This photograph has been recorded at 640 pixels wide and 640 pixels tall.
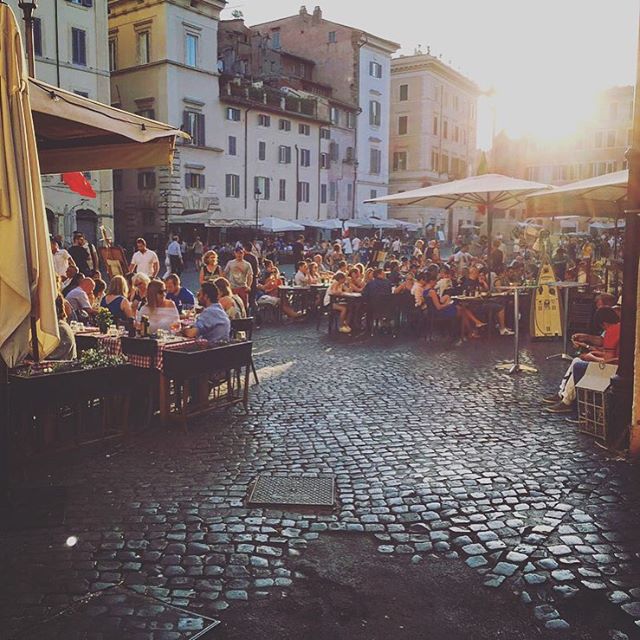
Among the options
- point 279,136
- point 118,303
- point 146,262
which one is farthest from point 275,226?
point 118,303

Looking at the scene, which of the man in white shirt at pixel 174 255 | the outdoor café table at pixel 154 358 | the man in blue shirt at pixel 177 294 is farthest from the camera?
the man in white shirt at pixel 174 255

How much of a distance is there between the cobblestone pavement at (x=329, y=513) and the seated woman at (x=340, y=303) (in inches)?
205

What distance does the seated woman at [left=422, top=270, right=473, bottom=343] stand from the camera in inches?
493

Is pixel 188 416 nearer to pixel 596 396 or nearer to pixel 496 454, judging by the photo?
pixel 496 454

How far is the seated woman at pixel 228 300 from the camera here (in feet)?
27.9

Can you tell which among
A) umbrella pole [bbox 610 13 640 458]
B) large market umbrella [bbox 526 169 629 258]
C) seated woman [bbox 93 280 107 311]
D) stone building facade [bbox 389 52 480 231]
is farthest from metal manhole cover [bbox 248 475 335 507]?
stone building facade [bbox 389 52 480 231]

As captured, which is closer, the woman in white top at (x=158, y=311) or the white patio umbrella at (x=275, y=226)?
the woman in white top at (x=158, y=311)

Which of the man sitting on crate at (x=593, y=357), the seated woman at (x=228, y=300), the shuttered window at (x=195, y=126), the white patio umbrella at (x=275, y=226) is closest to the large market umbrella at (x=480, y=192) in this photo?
the seated woman at (x=228, y=300)

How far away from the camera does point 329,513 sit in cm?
469

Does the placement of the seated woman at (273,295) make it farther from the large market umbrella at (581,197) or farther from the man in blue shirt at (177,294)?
the large market umbrella at (581,197)

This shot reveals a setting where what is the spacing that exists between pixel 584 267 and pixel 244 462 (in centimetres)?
1129

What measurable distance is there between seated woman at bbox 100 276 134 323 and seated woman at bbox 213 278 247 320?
120 centimetres

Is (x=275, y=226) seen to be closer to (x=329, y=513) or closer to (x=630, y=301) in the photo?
(x=630, y=301)

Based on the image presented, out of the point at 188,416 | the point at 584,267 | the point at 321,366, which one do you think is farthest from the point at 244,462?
the point at 584,267
